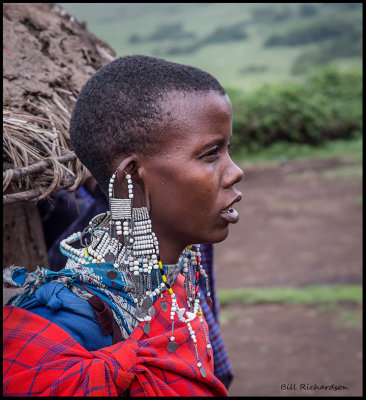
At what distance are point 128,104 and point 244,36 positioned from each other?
2143 cm

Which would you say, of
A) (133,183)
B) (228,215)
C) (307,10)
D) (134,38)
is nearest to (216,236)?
(228,215)

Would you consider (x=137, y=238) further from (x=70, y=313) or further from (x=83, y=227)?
(x=83, y=227)

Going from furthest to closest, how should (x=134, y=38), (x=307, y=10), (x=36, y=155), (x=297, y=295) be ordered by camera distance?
(x=307, y=10)
(x=134, y=38)
(x=297, y=295)
(x=36, y=155)

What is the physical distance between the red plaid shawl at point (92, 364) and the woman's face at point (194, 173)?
30 cm

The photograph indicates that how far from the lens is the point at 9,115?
1.87 metres

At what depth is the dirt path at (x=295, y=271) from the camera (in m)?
4.54

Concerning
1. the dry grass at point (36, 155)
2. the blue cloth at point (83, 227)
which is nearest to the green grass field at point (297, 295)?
the blue cloth at point (83, 227)

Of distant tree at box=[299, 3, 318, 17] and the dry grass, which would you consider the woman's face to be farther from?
distant tree at box=[299, 3, 318, 17]

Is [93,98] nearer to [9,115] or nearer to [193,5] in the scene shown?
[9,115]

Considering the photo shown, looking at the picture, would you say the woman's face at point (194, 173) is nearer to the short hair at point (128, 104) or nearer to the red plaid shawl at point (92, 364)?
the short hair at point (128, 104)

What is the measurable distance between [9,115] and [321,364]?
366cm

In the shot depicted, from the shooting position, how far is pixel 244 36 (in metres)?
21.8

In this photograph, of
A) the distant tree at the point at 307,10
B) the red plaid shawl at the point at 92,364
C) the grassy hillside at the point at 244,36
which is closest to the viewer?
the red plaid shawl at the point at 92,364

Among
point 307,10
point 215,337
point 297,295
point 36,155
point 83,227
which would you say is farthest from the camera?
point 307,10
